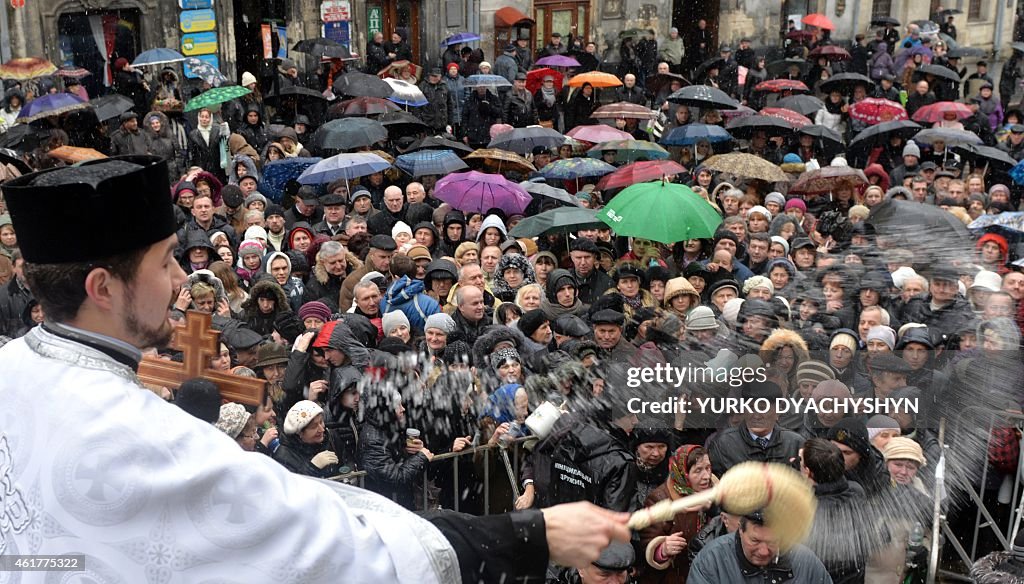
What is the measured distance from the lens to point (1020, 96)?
84.4ft

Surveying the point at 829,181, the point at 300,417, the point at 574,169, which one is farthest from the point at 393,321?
the point at 829,181

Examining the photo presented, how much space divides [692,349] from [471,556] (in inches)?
188

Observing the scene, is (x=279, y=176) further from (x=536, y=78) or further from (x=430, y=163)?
(x=536, y=78)

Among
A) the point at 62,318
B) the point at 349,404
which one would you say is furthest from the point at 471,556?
the point at 349,404

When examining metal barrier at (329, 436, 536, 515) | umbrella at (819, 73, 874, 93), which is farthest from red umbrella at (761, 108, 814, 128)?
metal barrier at (329, 436, 536, 515)

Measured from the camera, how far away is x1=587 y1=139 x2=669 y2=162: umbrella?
14.1m

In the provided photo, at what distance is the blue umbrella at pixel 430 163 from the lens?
12.2 m

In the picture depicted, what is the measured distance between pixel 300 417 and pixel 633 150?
9026 millimetres

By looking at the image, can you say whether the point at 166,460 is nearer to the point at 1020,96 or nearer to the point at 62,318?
the point at 62,318

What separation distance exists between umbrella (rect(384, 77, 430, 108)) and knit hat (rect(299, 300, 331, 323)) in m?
8.89

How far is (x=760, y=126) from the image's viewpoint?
50.2ft

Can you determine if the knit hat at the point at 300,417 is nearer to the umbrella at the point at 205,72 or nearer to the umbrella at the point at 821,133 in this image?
the umbrella at the point at 821,133

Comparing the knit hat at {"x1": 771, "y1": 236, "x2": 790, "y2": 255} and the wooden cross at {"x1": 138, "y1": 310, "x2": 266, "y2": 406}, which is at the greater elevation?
the wooden cross at {"x1": 138, "y1": 310, "x2": 266, "y2": 406}

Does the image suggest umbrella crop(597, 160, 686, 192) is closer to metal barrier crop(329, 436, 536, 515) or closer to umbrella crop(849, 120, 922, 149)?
umbrella crop(849, 120, 922, 149)
